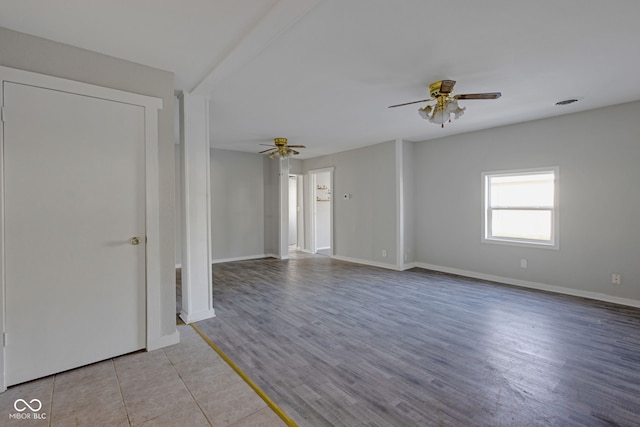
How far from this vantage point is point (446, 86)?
276cm

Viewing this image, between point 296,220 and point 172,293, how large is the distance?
5832 millimetres

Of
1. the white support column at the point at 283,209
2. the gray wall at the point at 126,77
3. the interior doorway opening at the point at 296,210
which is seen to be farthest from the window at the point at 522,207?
the gray wall at the point at 126,77

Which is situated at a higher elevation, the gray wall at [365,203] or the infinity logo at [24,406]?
the gray wall at [365,203]

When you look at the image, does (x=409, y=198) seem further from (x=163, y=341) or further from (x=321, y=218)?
(x=163, y=341)

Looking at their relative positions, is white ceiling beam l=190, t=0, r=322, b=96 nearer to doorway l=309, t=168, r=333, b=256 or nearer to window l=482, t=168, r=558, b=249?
window l=482, t=168, r=558, b=249

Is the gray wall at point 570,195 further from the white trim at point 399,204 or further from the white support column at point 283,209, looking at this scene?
the white support column at point 283,209

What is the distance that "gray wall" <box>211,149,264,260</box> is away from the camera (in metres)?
6.43

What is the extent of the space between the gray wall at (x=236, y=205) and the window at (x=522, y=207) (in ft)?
15.5

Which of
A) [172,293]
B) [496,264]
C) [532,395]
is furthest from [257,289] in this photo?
[496,264]

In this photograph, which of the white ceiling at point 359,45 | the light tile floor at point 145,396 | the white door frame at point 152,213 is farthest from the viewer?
the white door frame at point 152,213

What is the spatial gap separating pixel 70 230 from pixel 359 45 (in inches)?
102

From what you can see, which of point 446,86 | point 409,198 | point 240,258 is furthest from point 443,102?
point 240,258

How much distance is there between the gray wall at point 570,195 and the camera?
3.66 m

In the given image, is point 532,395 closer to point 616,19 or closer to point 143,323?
point 616,19
